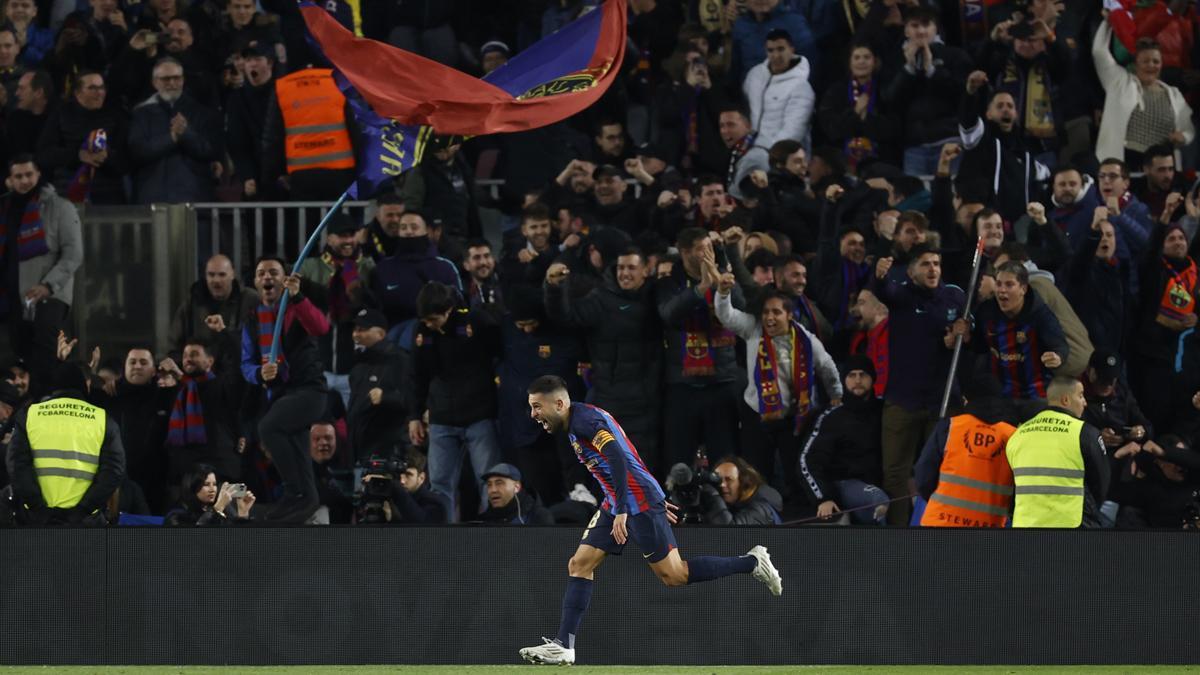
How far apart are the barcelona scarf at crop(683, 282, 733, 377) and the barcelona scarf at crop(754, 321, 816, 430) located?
0.96 feet

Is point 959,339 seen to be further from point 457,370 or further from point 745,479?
point 457,370

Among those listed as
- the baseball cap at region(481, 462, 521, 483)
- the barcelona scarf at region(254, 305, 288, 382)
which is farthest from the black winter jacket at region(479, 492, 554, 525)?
the barcelona scarf at region(254, 305, 288, 382)

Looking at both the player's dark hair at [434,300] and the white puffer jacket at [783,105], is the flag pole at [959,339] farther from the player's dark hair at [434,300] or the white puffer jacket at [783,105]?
the player's dark hair at [434,300]

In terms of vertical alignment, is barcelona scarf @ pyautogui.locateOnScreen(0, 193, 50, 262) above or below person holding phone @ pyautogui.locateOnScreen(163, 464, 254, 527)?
above

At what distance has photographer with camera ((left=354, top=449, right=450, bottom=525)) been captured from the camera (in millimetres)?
13367

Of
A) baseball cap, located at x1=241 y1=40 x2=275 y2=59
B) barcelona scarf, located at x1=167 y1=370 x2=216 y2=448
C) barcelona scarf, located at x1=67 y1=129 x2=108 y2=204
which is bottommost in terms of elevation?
barcelona scarf, located at x1=167 y1=370 x2=216 y2=448

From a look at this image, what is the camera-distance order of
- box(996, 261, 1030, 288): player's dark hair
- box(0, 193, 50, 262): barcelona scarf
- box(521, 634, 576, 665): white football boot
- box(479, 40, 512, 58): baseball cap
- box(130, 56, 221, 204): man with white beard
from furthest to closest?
box(479, 40, 512, 58): baseball cap
box(130, 56, 221, 204): man with white beard
box(0, 193, 50, 262): barcelona scarf
box(996, 261, 1030, 288): player's dark hair
box(521, 634, 576, 665): white football boot

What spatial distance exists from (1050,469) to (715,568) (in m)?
2.01

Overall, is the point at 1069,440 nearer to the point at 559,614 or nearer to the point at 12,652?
the point at 559,614

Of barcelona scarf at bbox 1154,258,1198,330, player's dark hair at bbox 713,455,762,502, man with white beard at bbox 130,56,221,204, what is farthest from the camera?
man with white beard at bbox 130,56,221,204

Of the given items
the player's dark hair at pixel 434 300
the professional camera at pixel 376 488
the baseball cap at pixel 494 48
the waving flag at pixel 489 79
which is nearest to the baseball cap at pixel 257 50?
the waving flag at pixel 489 79

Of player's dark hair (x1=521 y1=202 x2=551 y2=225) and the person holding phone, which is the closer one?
the person holding phone

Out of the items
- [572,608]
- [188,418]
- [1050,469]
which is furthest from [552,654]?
[188,418]

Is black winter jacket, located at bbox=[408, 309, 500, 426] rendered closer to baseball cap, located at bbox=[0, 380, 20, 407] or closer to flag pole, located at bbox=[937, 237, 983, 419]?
baseball cap, located at bbox=[0, 380, 20, 407]
